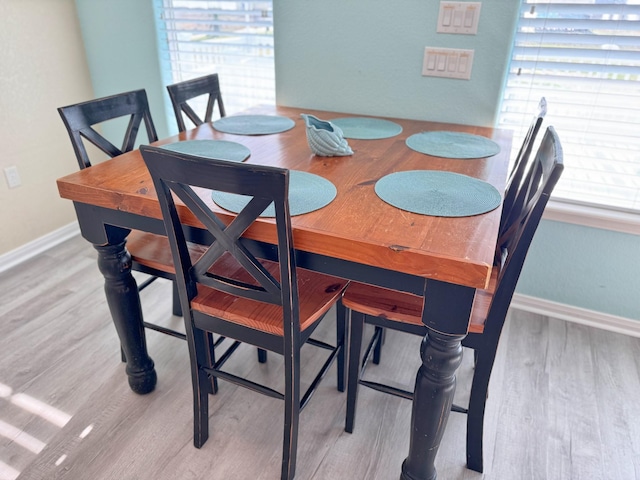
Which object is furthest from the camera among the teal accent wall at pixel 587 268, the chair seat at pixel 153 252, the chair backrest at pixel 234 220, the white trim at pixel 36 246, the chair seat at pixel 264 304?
the white trim at pixel 36 246

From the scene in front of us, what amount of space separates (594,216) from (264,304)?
151cm

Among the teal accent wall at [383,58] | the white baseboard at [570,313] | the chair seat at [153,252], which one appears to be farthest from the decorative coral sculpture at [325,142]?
the white baseboard at [570,313]

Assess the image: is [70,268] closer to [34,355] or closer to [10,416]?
[34,355]

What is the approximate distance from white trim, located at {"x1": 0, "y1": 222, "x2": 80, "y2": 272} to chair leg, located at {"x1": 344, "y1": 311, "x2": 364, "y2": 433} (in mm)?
2065

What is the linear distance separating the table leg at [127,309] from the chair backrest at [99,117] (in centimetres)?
35

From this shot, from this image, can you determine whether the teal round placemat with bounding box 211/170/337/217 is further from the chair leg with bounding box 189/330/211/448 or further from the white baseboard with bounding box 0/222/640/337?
the white baseboard with bounding box 0/222/640/337

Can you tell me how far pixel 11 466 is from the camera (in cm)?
141

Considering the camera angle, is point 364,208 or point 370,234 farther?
point 364,208

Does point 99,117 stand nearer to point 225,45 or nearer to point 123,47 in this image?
point 225,45

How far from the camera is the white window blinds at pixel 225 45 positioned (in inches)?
91.7

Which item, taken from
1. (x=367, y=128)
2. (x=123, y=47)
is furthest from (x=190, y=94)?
(x=123, y=47)

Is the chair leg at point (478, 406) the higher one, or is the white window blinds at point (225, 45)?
the white window blinds at point (225, 45)

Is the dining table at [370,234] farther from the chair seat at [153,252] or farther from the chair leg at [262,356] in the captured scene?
the chair leg at [262,356]

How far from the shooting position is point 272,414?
1.62m
